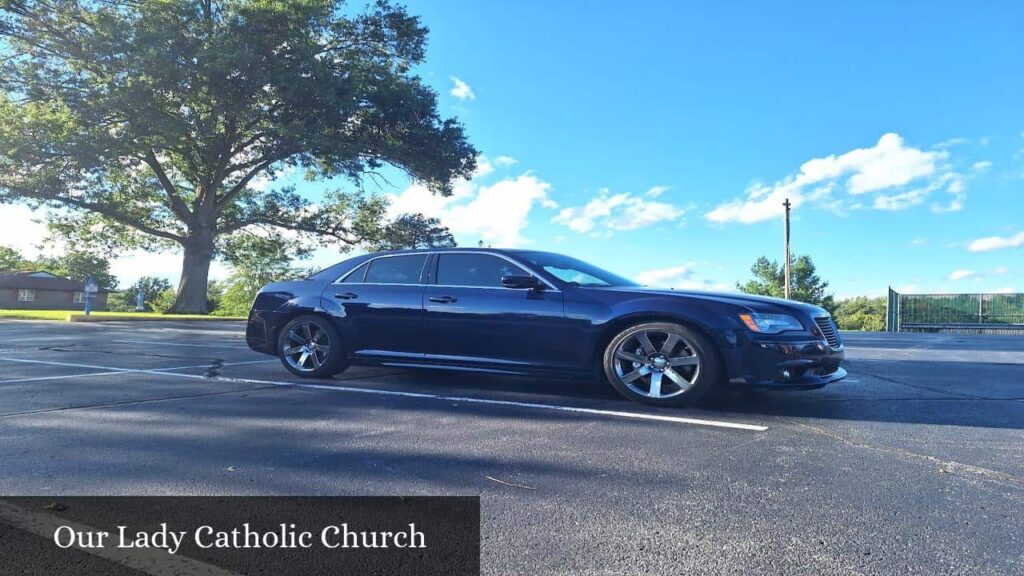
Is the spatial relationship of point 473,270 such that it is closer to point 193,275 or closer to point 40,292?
point 193,275

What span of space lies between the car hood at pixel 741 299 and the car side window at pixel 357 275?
256 centimetres

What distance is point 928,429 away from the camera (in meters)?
3.98

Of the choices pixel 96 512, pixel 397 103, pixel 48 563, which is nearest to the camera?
pixel 48 563

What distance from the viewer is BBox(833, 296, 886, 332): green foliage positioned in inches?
1546

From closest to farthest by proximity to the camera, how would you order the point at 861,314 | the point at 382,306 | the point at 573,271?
the point at 573,271 < the point at 382,306 < the point at 861,314

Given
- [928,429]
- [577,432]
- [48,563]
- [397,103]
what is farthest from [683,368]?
[397,103]

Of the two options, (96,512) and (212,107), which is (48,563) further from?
(212,107)

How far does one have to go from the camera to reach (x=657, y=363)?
480 cm

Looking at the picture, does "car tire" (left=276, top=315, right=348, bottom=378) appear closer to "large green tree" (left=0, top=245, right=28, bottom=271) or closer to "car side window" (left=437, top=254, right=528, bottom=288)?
"car side window" (left=437, top=254, right=528, bottom=288)

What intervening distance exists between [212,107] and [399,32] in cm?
909

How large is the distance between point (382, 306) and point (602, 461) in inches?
131

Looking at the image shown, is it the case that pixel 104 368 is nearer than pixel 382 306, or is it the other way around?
pixel 382 306

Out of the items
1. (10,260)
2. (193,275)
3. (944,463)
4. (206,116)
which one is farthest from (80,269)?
(944,463)

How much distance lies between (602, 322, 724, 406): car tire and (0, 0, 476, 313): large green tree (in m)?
20.8
